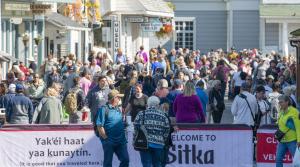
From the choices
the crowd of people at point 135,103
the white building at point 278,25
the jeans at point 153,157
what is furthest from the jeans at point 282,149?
the white building at point 278,25

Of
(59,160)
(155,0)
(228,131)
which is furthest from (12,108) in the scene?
(155,0)

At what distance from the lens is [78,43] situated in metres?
55.0

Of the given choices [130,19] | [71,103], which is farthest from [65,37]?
[71,103]

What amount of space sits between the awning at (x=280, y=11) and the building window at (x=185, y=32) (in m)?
6.43

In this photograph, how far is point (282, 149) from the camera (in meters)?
21.4

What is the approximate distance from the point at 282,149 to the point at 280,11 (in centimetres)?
4633

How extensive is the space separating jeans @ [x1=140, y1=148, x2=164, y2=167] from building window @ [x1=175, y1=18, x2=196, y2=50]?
53638mm

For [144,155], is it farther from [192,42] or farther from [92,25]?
[192,42]

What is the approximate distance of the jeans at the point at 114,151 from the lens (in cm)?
2119

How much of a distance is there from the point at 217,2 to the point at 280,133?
52817 millimetres

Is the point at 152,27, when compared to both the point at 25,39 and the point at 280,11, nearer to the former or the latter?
the point at 280,11

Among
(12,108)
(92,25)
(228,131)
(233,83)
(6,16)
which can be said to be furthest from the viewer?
(92,25)

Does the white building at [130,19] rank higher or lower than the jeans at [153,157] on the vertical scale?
higher

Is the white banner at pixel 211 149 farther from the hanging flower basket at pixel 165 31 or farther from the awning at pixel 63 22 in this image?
the hanging flower basket at pixel 165 31
